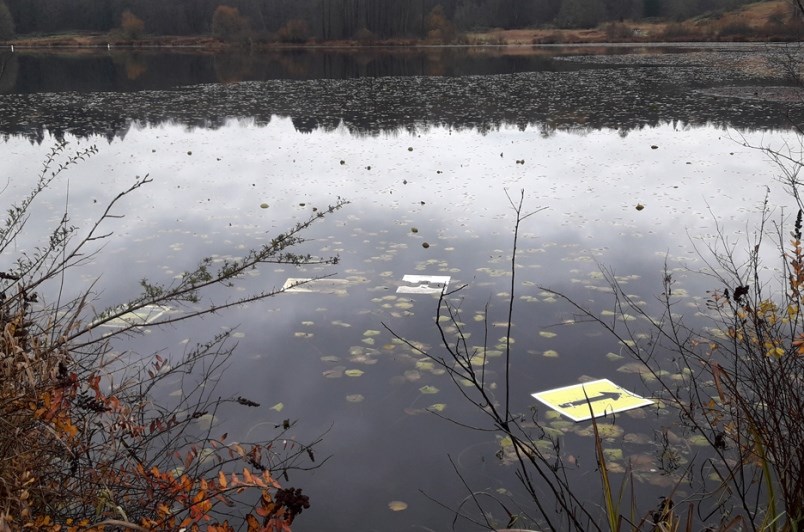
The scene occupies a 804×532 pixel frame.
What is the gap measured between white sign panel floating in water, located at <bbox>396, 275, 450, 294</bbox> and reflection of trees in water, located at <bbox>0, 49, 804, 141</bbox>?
10.0 metres

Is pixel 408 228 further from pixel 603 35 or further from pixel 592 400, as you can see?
pixel 603 35

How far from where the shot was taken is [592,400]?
491cm

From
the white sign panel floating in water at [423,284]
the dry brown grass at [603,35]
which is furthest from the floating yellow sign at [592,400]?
the dry brown grass at [603,35]

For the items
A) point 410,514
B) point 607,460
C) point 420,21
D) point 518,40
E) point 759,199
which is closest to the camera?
point 410,514

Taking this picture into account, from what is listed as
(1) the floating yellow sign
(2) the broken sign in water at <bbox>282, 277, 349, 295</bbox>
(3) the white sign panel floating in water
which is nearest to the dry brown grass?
(3) the white sign panel floating in water

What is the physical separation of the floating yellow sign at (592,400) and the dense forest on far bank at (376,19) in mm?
59710

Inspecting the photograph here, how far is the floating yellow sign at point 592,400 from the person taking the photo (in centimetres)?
477

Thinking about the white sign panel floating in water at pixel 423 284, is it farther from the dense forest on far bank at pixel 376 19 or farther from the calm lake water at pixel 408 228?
the dense forest on far bank at pixel 376 19

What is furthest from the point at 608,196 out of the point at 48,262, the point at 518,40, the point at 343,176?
the point at 518,40

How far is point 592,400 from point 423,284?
98.3 inches

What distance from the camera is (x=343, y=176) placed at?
40.7 ft

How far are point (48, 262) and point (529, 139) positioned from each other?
33.8ft

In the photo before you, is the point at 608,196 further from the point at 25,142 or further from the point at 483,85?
the point at 483,85

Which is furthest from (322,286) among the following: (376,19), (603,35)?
(376,19)
